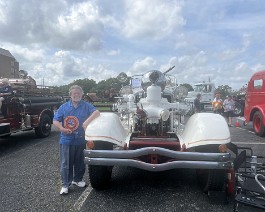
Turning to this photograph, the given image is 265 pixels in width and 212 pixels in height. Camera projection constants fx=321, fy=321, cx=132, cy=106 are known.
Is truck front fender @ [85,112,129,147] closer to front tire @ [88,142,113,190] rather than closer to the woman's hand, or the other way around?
front tire @ [88,142,113,190]

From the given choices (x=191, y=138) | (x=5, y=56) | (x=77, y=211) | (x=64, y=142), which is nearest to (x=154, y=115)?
(x=191, y=138)

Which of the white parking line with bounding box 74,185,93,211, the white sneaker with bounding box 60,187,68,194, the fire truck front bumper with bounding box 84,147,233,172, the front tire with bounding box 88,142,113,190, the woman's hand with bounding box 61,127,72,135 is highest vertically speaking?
the woman's hand with bounding box 61,127,72,135

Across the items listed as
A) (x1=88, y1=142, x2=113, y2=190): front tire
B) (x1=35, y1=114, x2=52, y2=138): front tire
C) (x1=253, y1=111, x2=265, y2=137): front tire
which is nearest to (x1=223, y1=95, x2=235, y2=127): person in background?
(x1=253, y1=111, x2=265, y2=137): front tire

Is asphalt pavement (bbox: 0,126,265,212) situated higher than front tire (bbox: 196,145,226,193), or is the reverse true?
front tire (bbox: 196,145,226,193)

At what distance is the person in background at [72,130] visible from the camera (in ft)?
15.8

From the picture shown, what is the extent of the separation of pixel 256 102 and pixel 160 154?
821cm

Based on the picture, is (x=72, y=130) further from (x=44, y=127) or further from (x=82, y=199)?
(x=44, y=127)

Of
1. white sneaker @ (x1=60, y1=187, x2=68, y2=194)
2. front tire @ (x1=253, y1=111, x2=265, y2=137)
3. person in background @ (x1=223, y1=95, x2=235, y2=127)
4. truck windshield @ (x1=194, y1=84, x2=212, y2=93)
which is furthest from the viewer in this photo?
truck windshield @ (x1=194, y1=84, x2=212, y2=93)

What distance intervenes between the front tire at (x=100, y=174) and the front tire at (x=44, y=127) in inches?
219

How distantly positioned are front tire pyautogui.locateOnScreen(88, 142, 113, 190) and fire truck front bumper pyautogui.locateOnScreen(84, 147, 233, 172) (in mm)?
317

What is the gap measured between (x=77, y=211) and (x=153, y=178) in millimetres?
1763

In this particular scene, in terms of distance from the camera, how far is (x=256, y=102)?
11289 mm

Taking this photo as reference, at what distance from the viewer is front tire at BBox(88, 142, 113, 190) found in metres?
4.53

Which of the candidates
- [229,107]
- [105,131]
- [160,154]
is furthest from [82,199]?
[229,107]
